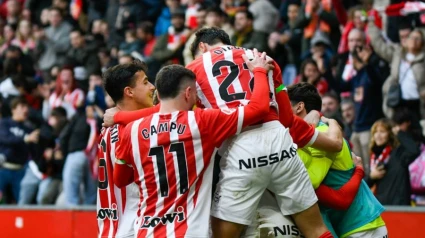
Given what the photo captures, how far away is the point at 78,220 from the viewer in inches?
451

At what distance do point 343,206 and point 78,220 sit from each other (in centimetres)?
466

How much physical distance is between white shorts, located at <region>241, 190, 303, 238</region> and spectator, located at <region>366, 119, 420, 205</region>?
341 centimetres

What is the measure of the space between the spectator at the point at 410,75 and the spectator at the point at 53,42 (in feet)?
23.3

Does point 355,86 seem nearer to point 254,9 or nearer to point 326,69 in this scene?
point 326,69

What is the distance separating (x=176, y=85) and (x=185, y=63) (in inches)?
306

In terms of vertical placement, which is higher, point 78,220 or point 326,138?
point 326,138

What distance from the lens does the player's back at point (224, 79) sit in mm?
7281

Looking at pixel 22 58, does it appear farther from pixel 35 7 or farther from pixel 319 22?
pixel 319 22

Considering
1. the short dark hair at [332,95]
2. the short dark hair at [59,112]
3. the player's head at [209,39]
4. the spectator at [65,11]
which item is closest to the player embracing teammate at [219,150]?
the player's head at [209,39]

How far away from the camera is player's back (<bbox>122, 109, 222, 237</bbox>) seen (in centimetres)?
698

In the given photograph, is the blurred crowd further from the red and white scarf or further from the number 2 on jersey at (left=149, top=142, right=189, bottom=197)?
the number 2 on jersey at (left=149, top=142, right=189, bottom=197)

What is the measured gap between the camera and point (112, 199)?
7770 mm

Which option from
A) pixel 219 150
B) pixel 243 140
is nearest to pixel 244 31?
pixel 219 150

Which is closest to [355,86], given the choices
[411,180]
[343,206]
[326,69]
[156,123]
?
[326,69]
